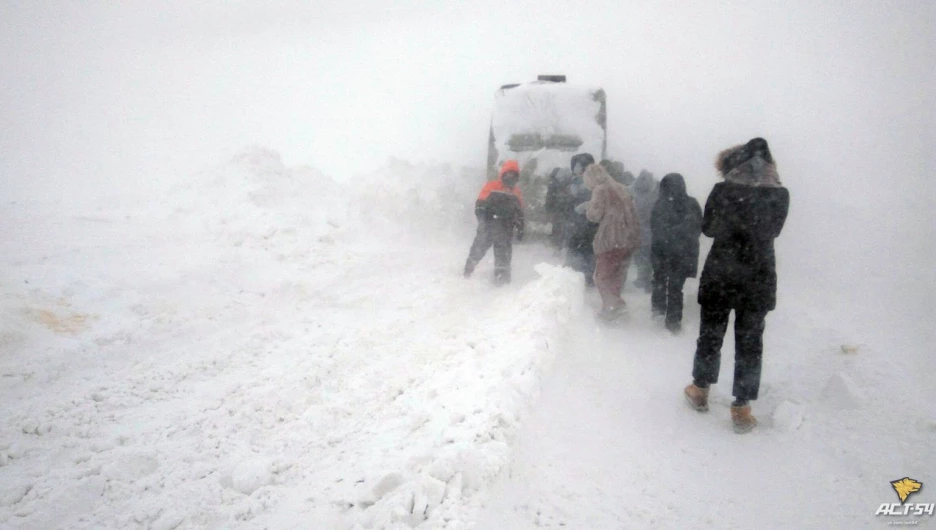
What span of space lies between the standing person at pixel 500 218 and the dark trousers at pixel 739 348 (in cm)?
303

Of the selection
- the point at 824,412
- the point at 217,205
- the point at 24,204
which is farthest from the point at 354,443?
the point at 24,204

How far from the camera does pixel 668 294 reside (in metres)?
5.38

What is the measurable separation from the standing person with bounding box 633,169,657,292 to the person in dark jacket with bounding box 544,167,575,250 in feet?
3.09

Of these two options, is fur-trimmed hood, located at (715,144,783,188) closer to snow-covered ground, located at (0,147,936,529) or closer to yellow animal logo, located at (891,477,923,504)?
snow-covered ground, located at (0,147,936,529)

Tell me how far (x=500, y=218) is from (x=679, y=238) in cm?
221

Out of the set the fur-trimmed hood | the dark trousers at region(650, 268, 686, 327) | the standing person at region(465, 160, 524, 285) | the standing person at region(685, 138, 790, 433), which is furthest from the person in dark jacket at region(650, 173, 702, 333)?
the standing person at region(465, 160, 524, 285)

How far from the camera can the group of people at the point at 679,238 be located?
11.4 ft

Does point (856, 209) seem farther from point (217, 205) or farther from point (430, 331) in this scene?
point (217, 205)

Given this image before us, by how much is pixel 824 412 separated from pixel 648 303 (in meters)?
2.41

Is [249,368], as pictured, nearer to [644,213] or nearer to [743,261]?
[743,261]

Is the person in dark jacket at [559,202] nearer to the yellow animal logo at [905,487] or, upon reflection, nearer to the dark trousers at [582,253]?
the dark trousers at [582,253]

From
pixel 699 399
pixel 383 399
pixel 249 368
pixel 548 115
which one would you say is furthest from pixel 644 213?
pixel 249 368

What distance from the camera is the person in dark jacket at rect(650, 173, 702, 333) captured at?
521 cm

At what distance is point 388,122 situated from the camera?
2400 cm
